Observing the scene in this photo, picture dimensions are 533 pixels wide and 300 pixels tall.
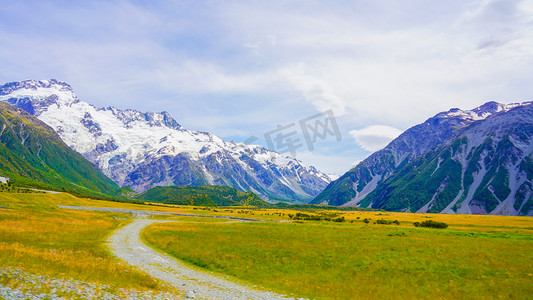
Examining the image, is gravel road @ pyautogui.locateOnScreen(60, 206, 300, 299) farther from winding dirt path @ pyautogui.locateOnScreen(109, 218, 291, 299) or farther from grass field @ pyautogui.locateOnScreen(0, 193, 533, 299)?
grass field @ pyautogui.locateOnScreen(0, 193, 533, 299)

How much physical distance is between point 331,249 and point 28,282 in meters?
35.9

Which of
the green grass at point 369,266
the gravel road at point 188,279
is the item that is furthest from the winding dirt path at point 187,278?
the green grass at point 369,266

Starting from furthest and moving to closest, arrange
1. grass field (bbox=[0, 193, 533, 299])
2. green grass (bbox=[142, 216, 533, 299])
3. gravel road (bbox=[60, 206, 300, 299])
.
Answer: green grass (bbox=[142, 216, 533, 299]), grass field (bbox=[0, 193, 533, 299]), gravel road (bbox=[60, 206, 300, 299])

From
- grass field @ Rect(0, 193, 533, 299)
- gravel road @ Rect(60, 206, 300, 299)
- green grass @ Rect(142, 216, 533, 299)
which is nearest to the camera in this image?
gravel road @ Rect(60, 206, 300, 299)

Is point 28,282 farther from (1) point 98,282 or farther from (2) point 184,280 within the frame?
(2) point 184,280

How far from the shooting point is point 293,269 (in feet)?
107

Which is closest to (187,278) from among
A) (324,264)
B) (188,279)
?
(188,279)

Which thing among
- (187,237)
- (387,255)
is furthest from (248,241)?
(387,255)

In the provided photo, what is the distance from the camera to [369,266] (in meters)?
33.0

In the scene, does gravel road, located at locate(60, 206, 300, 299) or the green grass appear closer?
gravel road, located at locate(60, 206, 300, 299)

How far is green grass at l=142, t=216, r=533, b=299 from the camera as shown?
2617cm

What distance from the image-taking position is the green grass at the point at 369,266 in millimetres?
26172

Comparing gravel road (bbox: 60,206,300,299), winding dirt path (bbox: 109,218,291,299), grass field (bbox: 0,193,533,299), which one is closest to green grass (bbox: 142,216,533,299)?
grass field (bbox: 0,193,533,299)

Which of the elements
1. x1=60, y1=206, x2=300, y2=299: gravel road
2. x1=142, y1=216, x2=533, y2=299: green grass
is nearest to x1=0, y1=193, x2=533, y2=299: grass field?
x1=142, y1=216, x2=533, y2=299: green grass
